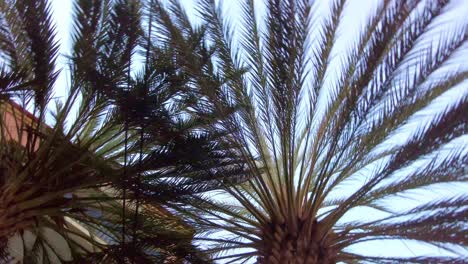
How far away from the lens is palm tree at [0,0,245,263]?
6.55m

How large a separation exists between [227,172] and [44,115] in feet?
7.47

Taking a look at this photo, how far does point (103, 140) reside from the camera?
840 centimetres

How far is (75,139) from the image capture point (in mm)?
7809

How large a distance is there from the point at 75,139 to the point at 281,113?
2.51m

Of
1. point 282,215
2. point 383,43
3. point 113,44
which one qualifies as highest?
point 383,43

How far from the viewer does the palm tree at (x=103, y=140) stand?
21.5 feet

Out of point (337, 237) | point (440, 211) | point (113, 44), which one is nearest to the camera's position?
point (113, 44)

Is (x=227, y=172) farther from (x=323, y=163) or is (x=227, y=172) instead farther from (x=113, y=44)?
(x=113, y=44)

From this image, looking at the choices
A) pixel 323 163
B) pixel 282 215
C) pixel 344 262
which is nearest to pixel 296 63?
pixel 323 163

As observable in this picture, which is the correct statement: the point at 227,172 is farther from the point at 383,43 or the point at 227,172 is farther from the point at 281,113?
the point at 383,43

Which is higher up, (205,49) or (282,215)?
(205,49)

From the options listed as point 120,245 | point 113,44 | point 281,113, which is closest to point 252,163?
point 281,113

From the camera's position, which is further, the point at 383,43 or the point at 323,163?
the point at 323,163

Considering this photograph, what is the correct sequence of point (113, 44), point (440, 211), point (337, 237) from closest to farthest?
point (113, 44) < point (440, 211) < point (337, 237)
